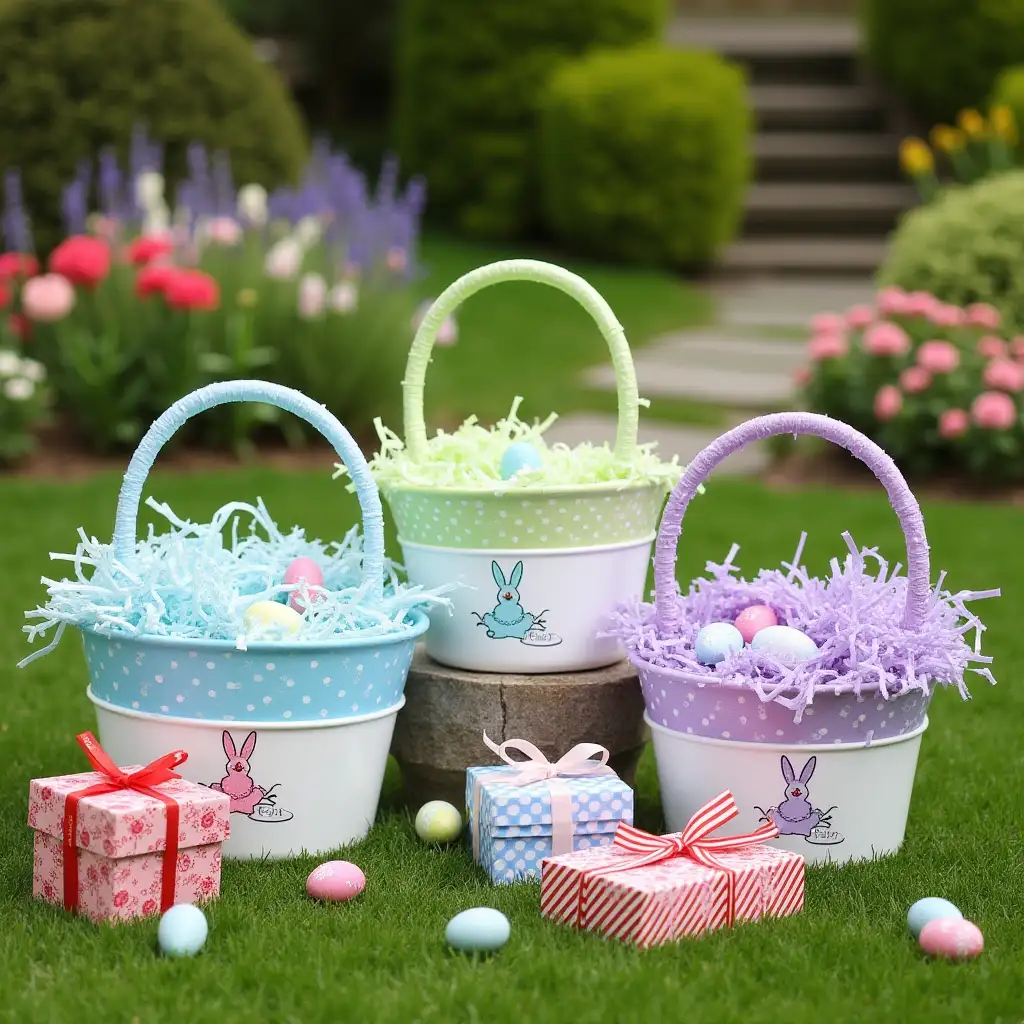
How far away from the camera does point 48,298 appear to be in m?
6.54

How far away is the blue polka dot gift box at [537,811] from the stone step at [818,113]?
11910 millimetres

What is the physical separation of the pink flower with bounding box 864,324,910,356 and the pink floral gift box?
444cm

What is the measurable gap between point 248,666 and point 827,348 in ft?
14.4

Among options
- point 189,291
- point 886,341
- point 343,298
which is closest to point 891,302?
point 886,341

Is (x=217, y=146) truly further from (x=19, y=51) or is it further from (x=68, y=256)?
(x=68, y=256)

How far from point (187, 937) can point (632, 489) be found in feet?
4.14

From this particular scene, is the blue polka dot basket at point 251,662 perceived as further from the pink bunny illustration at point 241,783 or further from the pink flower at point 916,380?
the pink flower at point 916,380

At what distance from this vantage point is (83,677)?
4.34 meters

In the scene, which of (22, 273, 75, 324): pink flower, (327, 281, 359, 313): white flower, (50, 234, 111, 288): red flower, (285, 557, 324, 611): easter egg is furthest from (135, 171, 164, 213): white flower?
(285, 557, 324, 611): easter egg

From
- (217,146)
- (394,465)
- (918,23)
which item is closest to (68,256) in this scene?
(217,146)

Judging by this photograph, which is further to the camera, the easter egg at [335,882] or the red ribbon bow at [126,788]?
the easter egg at [335,882]

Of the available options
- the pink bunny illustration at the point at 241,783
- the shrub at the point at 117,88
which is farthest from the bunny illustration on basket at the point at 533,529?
the shrub at the point at 117,88

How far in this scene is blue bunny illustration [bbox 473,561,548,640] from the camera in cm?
329

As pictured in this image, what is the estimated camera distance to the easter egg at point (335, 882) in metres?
2.85
